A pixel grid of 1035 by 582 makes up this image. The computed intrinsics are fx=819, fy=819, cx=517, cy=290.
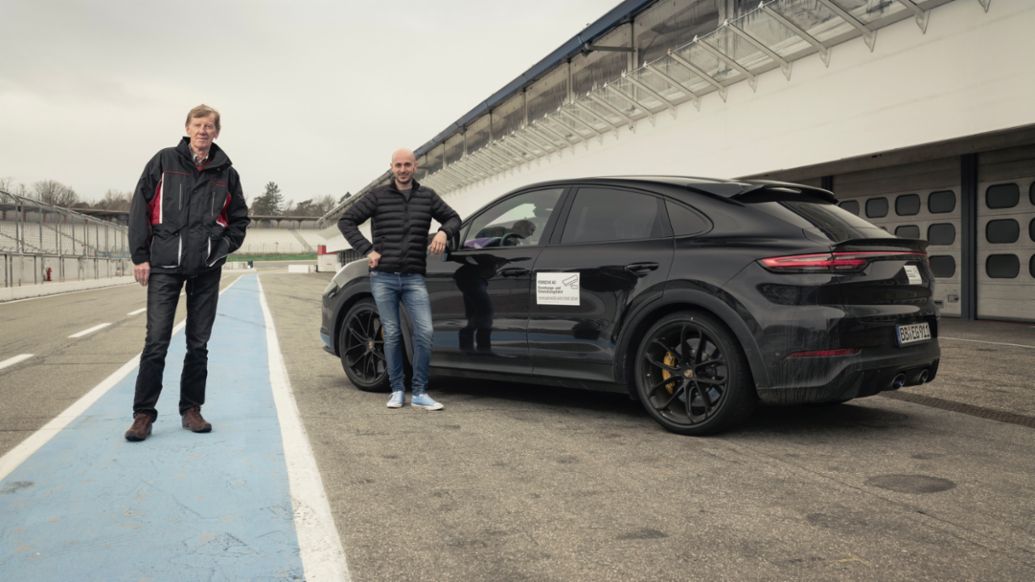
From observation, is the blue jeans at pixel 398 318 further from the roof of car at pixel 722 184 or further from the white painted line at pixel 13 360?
the white painted line at pixel 13 360

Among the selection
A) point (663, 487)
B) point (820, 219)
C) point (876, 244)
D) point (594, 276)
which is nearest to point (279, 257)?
point (594, 276)

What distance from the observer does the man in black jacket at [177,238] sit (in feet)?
15.8

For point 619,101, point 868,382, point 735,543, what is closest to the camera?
point 735,543

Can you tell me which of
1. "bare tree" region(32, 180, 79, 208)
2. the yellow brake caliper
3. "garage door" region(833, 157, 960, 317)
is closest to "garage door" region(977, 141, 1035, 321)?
"garage door" region(833, 157, 960, 317)

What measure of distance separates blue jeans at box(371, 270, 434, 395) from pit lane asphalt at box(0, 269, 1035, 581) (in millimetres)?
304

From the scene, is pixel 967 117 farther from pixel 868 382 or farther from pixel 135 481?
pixel 135 481

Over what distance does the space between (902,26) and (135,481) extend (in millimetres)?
11495

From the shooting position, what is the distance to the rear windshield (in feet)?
15.0

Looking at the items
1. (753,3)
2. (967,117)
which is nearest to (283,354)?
(967,117)

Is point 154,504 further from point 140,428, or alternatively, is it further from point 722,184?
point 722,184

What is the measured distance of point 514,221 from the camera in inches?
229

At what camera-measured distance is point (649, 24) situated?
1831cm

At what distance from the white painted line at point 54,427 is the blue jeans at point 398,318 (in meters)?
1.84

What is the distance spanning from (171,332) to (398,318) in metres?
1.65
